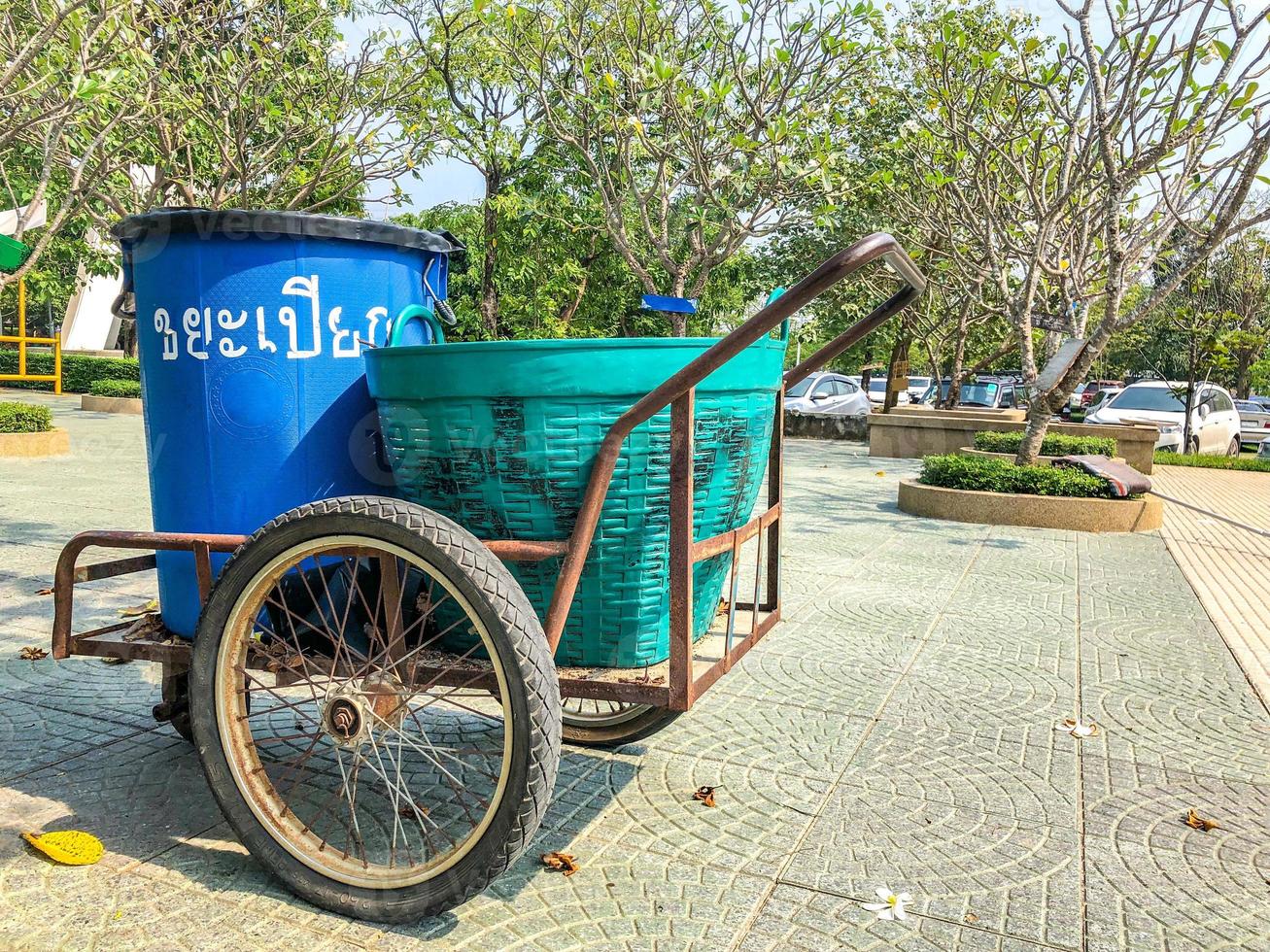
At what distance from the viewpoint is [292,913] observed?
227cm

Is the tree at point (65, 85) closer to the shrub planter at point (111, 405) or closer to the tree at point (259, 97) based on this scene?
the tree at point (259, 97)

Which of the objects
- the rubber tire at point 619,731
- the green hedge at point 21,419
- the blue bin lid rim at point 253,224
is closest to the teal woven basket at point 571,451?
the blue bin lid rim at point 253,224

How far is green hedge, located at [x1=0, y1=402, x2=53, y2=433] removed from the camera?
37.7ft

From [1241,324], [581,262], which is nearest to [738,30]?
[581,262]

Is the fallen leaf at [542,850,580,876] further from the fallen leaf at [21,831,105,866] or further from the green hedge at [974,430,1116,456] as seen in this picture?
the green hedge at [974,430,1116,456]

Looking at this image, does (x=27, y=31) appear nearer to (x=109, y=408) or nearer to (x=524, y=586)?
(x=524, y=586)

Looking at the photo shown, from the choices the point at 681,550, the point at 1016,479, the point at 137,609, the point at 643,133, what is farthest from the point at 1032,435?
the point at 681,550

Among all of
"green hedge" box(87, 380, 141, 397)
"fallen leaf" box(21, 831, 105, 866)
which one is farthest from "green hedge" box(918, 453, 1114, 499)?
"green hedge" box(87, 380, 141, 397)

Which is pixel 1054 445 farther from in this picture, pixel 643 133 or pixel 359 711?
pixel 359 711

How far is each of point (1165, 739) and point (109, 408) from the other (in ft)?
67.2

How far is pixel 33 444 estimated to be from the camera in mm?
11484

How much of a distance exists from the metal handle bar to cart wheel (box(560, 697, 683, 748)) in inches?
35.9

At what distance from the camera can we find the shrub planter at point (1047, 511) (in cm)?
846

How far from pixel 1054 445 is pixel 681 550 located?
968 centimetres
